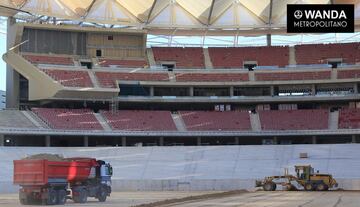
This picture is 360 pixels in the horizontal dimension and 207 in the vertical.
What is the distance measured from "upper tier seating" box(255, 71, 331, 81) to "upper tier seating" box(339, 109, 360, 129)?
242 inches

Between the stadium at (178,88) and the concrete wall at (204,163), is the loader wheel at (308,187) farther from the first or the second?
the stadium at (178,88)

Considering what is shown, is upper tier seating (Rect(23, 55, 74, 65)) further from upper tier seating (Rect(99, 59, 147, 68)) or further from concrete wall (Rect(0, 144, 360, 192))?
concrete wall (Rect(0, 144, 360, 192))

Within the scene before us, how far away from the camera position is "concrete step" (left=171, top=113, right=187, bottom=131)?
7791 cm

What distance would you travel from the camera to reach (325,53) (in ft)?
289

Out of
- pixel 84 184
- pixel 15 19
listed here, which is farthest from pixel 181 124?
pixel 84 184

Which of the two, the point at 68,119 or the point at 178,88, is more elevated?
the point at 178,88

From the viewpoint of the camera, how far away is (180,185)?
62406mm

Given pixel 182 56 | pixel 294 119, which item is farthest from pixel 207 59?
pixel 294 119

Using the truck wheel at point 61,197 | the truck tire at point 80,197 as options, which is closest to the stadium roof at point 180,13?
the truck tire at point 80,197

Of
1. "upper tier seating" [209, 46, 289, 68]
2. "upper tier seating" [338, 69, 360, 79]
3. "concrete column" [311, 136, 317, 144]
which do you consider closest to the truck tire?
"concrete column" [311, 136, 317, 144]

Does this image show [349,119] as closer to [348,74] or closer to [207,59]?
[348,74]

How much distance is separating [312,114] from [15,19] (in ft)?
129

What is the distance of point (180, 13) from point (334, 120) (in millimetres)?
22998

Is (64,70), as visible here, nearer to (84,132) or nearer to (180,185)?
(84,132)
